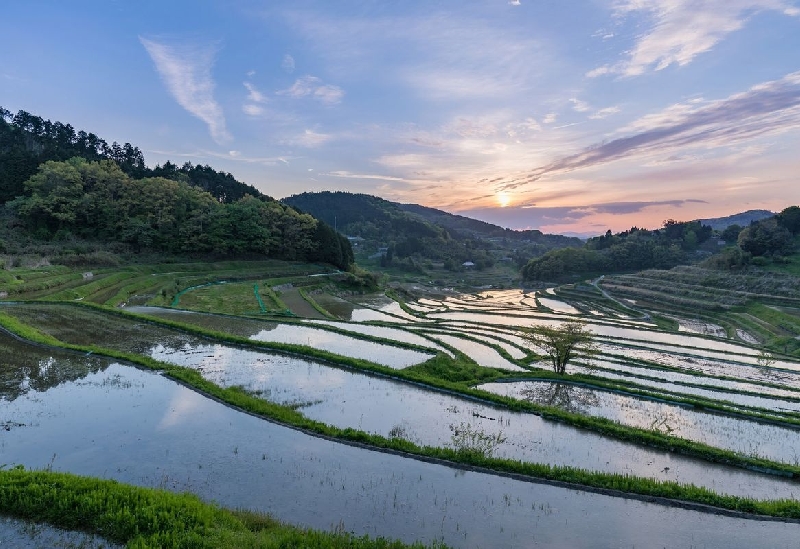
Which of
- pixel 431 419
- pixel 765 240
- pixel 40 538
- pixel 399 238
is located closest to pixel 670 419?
pixel 431 419

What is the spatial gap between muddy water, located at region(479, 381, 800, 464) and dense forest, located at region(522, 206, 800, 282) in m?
49.9

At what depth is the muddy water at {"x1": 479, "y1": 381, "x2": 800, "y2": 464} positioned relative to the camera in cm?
1200

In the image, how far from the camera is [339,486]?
825 centimetres

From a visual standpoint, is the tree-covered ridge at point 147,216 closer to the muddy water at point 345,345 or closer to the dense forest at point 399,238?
the muddy water at point 345,345

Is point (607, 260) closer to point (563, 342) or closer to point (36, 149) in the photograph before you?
point (563, 342)

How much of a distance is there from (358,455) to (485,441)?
3374 mm

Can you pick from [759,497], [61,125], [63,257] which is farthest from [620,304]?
[61,125]

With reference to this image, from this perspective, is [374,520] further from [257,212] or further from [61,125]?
[61,125]

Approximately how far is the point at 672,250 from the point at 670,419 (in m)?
89.4

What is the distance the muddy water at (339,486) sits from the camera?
284 inches

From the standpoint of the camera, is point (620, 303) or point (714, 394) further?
point (620, 303)

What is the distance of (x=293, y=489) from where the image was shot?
26.3 feet

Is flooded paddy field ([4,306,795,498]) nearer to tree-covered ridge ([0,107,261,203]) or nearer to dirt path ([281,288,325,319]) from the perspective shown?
dirt path ([281,288,325,319])

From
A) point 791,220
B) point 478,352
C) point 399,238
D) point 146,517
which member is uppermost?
point 791,220
